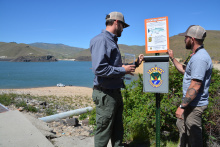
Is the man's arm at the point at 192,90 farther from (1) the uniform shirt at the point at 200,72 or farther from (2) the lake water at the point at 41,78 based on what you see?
(2) the lake water at the point at 41,78

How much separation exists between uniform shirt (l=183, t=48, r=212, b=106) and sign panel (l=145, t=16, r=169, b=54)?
0.68m

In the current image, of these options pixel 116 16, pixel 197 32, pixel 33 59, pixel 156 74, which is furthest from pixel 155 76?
pixel 33 59

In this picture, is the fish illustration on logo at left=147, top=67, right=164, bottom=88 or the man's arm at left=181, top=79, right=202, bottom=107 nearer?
the man's arm at left=181, top=79, right=202, bottom=107

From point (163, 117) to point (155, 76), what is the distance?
1457 mm

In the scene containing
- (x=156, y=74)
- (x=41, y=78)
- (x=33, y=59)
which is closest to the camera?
(x=156, y=74)

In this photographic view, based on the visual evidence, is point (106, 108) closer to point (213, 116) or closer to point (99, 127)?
point (99, 127)

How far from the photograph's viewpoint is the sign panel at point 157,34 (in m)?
3.07

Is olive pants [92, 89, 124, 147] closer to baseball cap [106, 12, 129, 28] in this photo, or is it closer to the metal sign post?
the metal sign post

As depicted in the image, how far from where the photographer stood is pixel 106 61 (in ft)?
8.01

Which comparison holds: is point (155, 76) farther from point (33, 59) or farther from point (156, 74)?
point (33, 59)

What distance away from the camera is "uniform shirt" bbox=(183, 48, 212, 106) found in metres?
2.38

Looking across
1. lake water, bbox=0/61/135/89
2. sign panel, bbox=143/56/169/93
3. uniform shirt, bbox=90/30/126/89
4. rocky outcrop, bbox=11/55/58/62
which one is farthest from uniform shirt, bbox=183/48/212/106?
rocky outcrop, bbox=11/55/58/62

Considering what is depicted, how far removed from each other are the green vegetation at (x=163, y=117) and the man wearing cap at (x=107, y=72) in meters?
1.45

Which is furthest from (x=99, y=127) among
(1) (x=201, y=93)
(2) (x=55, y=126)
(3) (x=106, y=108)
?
(2) (x=55, y=126)
